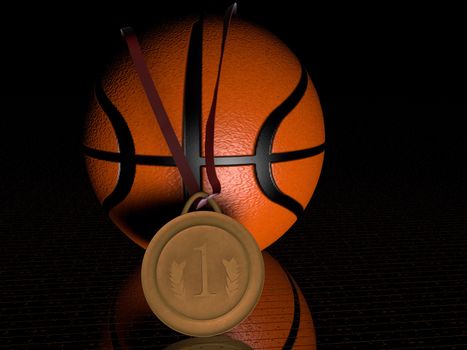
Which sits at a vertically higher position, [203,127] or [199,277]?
[203,127]

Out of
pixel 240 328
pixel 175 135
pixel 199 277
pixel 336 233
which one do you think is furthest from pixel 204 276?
pixel 336 233

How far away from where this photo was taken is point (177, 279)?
40.7 inches

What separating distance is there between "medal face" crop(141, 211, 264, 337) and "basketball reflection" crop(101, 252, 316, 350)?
0.06 m

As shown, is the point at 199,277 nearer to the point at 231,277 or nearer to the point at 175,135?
the point at 231,277

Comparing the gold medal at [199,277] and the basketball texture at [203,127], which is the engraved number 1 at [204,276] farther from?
the basketball texture at [203,127]

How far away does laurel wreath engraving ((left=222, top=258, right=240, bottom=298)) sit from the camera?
1.04 meters

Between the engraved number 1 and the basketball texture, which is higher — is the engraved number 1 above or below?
below

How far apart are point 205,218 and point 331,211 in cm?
95

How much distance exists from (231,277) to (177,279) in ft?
0.33

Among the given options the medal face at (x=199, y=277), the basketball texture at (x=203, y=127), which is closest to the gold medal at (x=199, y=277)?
the medal face at (x=199, y=277)

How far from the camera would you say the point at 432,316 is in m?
1.18

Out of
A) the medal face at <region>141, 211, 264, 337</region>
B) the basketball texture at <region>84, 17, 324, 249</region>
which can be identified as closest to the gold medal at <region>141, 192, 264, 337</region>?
the medal face at <region>141, 211, 264, 337</region>

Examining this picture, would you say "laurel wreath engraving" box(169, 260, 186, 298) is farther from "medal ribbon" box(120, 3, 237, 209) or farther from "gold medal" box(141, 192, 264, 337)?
"medal ribbon" box(120, 3, 237, 209)

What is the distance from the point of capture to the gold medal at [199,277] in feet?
3.40
